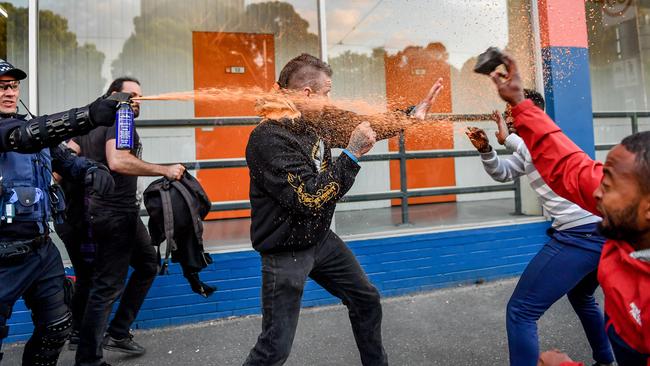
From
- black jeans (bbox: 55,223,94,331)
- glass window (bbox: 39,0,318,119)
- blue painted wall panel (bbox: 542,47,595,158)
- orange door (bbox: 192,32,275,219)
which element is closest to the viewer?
black jeans (bbox: 55,223,94,331)

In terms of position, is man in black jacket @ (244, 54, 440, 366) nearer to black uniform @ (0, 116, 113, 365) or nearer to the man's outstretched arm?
the man's outstretched arm

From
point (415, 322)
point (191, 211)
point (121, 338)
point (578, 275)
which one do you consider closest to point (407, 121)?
point (578, 275)

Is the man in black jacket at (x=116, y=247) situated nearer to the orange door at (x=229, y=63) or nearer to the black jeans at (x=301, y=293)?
the black jeans at (x=301, y=293)

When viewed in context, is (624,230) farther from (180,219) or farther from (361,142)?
(180,219)

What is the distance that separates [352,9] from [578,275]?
4866 millimetres

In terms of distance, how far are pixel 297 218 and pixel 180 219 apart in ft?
3.68

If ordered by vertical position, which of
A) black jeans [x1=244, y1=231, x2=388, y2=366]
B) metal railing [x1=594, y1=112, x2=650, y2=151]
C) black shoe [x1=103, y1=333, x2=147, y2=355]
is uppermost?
metal railing [x1=594, y1=112, x2=650, y2=151]

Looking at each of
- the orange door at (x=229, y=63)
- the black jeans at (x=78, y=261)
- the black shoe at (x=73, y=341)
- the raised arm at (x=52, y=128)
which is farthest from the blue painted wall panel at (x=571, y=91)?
the black shoe at (x=73, y=341)

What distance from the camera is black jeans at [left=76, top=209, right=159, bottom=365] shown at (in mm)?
3316

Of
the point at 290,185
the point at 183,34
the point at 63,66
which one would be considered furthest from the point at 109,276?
the point at 183,34

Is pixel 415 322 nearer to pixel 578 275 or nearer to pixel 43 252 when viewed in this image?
pixel 578 275

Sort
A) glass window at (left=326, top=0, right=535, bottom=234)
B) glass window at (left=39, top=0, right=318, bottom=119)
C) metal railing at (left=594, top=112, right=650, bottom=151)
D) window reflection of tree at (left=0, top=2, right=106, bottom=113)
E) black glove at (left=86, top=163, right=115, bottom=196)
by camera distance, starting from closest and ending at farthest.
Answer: black glove at (left=86, top=163, right=115, bottom=196) < glass window at (left=326, top=0, right=535, bottom=234) < window reflection of tree at (left=0, top=2, right=106, bottom=113) < glass window at (left=39, top=0, right=318, bottom=119) < metal railing at (left=594, top=112, right=650, bottom=151)

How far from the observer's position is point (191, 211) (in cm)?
329

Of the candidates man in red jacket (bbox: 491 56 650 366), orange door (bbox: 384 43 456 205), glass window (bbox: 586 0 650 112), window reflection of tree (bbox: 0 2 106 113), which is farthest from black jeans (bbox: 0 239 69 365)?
glass window (bbox: 586 0 650 112)
